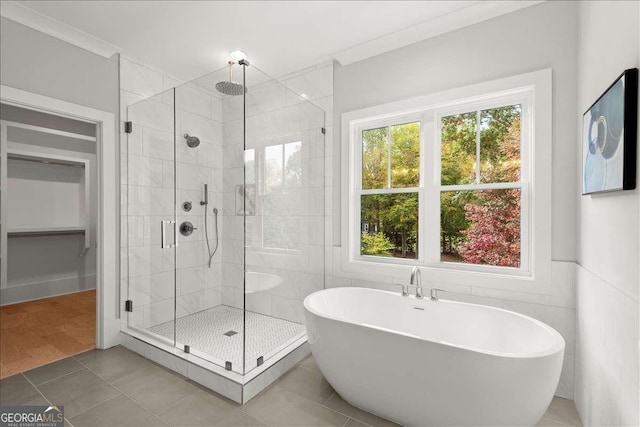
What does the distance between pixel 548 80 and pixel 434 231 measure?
130cm

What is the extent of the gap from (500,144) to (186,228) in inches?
104

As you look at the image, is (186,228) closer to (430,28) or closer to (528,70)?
(430,28)

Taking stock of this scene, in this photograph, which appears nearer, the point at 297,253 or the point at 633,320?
the point at 633,320

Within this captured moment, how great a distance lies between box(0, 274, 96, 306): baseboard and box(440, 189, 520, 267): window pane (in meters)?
5.20

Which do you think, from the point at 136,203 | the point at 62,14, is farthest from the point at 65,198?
the point at 62,14

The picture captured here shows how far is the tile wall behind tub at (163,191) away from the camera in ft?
7.81

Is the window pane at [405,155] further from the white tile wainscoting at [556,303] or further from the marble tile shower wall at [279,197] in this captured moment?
the white tile wainscoting at [556,303]

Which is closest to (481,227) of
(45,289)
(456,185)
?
(456,185)

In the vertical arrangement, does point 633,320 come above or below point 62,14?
below

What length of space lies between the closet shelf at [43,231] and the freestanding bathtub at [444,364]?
13.6 ft

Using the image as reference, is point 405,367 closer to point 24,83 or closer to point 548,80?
point 548,80

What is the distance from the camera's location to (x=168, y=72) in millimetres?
3176

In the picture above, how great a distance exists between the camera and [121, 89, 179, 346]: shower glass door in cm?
259

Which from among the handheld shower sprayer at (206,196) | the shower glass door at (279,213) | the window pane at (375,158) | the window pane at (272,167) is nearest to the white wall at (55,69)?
the handheld shower sprayer at (206,196)
